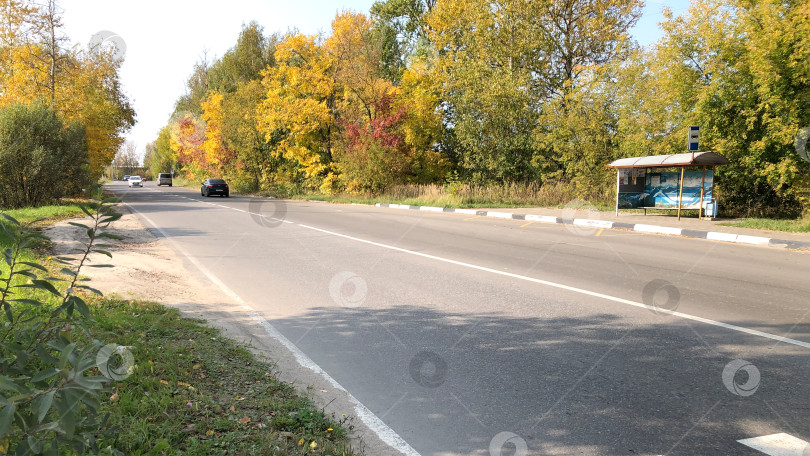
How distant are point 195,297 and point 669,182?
16.5m

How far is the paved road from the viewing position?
3.41 meters

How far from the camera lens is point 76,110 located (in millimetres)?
28938

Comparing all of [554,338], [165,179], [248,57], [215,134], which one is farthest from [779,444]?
[165,179]

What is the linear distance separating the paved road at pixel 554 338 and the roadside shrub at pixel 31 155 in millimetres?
12295

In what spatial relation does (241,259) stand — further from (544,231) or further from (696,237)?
(696,237)

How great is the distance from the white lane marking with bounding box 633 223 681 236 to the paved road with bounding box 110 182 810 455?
289cm

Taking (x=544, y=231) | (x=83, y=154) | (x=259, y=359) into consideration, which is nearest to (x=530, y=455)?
(x=259, y=359)

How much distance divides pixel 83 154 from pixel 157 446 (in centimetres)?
2526

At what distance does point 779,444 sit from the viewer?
3139 mm

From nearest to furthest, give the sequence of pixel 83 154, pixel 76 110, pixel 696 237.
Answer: pixel 696 237 < pixel 83 154 < pixel 76 110

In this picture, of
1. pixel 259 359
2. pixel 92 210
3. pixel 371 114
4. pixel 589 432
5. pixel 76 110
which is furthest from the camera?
pixel 371 114

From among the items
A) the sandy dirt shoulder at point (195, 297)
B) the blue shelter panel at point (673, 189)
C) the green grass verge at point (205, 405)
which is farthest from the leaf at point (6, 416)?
the blue shelter panel at point (673, 189)

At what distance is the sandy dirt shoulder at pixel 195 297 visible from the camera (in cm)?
382

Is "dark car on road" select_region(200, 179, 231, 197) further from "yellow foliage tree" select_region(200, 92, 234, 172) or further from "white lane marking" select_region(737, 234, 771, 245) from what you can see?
"white lane marking" select_region(737, 234, 771, 245)
